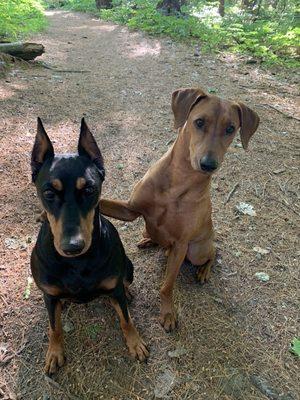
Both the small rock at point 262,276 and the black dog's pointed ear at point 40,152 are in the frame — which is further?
the small rock at point 262,276

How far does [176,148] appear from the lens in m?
3.19

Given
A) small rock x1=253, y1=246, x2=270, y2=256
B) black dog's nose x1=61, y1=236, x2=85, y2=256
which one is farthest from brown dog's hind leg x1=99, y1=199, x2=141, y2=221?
small rock x1=253, y1=246, x2=270, y2=256

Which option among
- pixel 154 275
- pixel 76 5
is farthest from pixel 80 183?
pixel 76 5

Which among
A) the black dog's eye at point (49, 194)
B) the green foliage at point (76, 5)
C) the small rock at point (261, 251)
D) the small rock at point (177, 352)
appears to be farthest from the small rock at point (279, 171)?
the green foliage at point (76, 5)

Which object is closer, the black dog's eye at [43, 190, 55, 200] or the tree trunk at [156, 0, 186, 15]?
the black dog's eye at [43, 190, 55, 200]

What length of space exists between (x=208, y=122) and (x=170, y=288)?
146 cm

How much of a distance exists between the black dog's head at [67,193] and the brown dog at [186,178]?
0.90 metres

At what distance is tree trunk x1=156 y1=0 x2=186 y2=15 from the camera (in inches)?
477

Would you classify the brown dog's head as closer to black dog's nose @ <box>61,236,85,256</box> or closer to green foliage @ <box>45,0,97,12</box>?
black dog's nose @ <box>61,236,85,256</box>

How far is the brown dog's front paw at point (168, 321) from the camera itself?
3.15m

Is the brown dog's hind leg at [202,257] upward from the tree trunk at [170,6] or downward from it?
downward

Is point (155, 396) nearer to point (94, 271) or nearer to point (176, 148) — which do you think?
point (94, 271)

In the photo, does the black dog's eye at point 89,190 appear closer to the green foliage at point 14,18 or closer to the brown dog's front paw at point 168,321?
the brown dog's front paw at point 168,321

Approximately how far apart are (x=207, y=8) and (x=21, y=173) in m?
11.3
